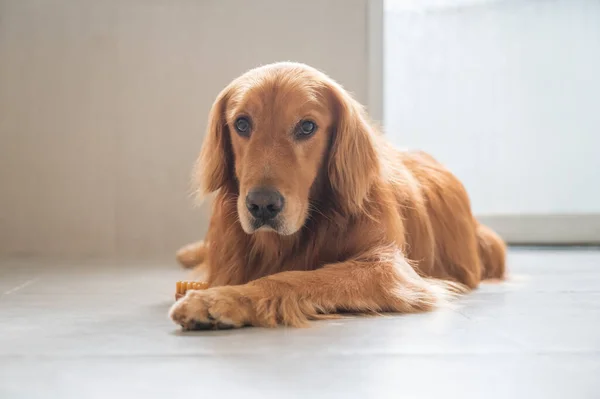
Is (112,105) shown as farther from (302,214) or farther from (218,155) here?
(302,214)

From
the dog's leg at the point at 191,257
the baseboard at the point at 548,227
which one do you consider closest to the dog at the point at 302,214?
the dog's leg at the point at 191,257

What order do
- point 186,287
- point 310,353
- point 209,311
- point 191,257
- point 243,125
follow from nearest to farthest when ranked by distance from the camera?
point 310,353 → point 209,311 → point 243,125 → point 186,287 → point 191,257

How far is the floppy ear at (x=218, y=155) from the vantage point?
8.00 ft

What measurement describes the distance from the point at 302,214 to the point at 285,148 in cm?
20

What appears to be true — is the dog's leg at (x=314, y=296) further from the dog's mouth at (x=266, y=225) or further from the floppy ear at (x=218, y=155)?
the floppy ear at (x=218, y=155)

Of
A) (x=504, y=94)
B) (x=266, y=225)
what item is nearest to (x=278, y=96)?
(x=266, y=225)

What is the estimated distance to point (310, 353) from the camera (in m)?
1.60

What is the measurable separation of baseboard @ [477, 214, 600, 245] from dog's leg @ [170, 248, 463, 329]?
8.81ft

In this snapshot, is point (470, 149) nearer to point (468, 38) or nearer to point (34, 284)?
point (468, 38)

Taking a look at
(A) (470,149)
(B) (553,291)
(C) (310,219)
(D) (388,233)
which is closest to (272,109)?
(C) (310,219)

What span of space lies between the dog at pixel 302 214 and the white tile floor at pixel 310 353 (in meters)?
0.08

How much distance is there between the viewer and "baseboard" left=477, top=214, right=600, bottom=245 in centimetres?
496

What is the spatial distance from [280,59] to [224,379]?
11.9ft

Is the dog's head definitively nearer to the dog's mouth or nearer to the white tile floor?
the dog's mouth
